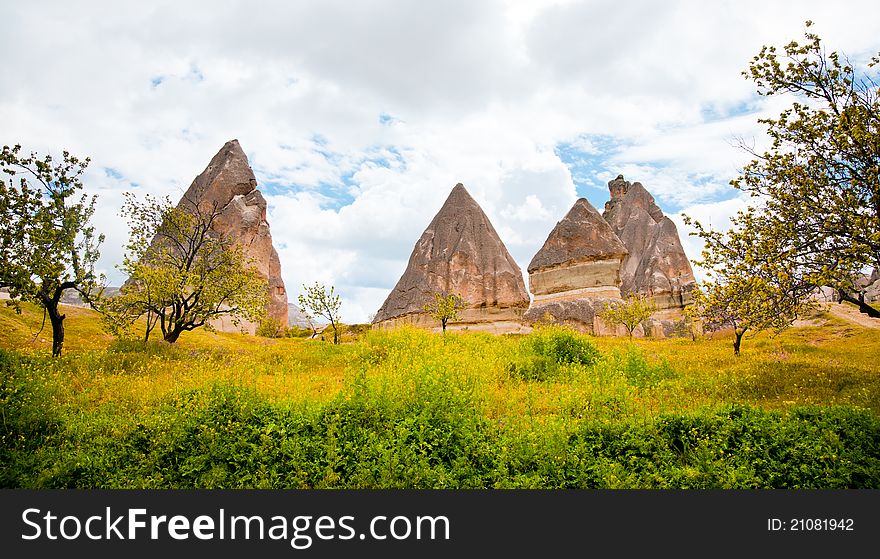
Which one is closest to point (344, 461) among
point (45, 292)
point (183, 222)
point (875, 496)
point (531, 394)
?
point (531, 394)

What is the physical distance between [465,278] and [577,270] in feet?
38.9

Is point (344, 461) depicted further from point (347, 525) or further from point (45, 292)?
point (45, 292)

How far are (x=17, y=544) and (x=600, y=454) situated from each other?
7840 mm

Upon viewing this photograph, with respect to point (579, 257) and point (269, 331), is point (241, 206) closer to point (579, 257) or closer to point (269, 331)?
point (269, 331)

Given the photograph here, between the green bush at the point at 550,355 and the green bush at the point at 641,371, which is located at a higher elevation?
the green bush at the point at 550,355

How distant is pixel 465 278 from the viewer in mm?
52688

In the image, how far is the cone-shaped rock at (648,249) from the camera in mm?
66812

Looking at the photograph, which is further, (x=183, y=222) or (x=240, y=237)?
(x=240, y=237)

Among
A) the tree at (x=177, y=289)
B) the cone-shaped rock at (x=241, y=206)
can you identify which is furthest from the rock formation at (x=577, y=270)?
the tree at (x=177, y=289)

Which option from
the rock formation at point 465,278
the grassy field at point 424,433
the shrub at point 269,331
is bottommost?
the grassy field at point 424,433

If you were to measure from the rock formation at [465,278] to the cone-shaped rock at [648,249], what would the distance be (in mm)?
17774

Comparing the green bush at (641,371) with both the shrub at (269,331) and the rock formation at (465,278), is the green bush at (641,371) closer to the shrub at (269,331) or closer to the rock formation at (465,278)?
the rock formation at (465,278)

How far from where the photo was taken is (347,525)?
20.6 ft

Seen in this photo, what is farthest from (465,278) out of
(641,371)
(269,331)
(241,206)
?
(641,371)
